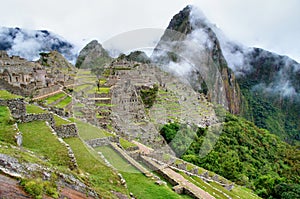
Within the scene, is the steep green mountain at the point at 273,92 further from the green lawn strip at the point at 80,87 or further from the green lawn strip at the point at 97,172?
the green lawn strip at the point at 97,172

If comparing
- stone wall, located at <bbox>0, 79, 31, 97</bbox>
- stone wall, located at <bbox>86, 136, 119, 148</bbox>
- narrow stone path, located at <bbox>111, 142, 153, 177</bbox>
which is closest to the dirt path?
narrow stone path, located at <bbox>111, 142, 153, 177</bbox>

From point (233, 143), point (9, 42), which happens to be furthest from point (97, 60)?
point (233, 143)

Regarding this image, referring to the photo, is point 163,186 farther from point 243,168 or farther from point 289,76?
point 289,76

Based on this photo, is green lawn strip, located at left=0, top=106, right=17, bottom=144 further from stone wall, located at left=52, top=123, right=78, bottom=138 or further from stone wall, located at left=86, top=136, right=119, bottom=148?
stone wall, located at left=86, top=136, right=119, bottom=148

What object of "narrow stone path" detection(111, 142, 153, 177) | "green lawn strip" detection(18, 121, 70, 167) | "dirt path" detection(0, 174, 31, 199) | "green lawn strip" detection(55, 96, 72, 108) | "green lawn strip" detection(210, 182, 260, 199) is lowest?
"green lawn strip" detection(210, 182, 260, 199)

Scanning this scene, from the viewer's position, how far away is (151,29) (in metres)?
13.1

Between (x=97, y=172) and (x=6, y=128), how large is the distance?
9.36 ft

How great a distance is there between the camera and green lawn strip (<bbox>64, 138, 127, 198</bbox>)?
6456 millimetres

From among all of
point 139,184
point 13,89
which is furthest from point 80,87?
point 139,184

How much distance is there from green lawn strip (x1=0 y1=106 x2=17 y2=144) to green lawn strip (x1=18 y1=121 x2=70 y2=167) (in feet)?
1.61

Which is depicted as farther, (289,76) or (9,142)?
(289,76)

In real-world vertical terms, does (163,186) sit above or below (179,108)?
below

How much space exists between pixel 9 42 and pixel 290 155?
52774mm

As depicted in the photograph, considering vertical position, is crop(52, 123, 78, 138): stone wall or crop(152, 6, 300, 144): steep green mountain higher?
crop(152, 6, 300, 144): steep green mountain
